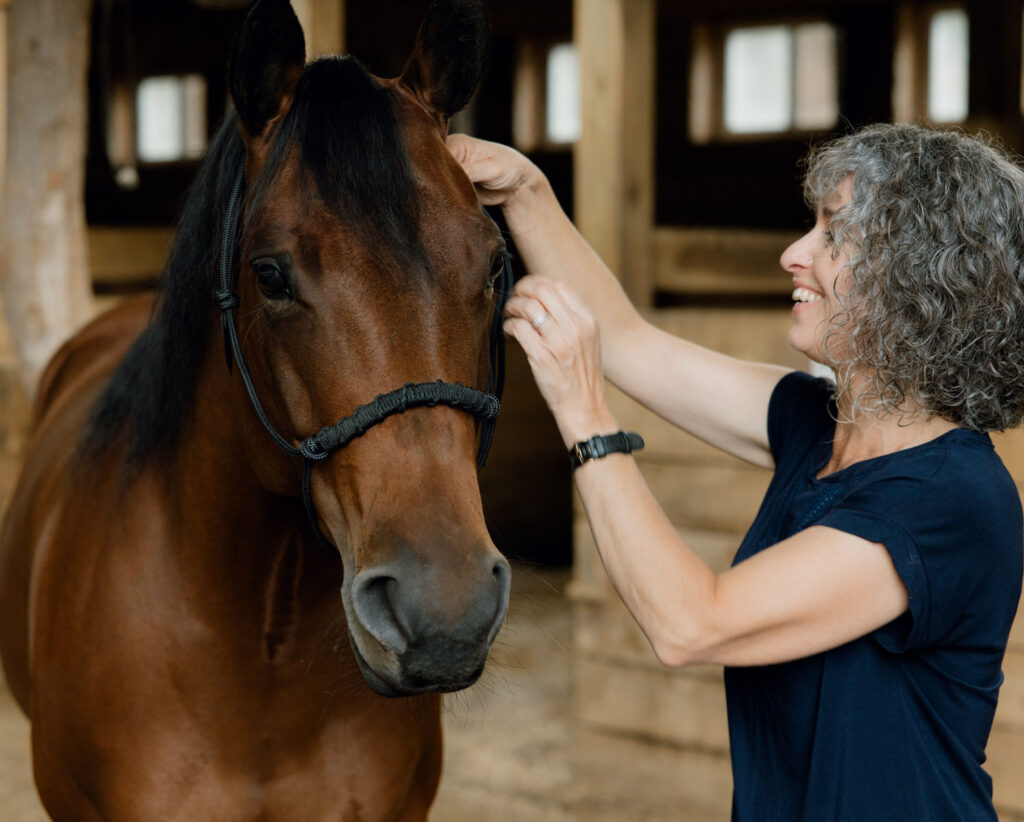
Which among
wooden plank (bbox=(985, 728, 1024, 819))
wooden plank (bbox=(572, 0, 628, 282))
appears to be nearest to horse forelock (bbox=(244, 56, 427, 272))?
wooden plank (bbox=(572, 0, 628, 282))

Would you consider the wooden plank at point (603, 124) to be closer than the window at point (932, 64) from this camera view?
Yes

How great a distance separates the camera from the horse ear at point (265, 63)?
47.6 inches

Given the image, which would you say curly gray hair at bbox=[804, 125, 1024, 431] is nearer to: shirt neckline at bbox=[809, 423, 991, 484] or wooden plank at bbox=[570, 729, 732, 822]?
shirt neckline at bbox=[809, 423, 991, 484]

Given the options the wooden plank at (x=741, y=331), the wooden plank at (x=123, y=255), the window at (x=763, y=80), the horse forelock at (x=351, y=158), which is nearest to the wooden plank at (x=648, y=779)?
the wooden plank at (x=741, y=331)

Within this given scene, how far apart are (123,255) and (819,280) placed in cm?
563

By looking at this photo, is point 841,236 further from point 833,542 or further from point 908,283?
point 833,542

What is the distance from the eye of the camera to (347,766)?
60.0 inches

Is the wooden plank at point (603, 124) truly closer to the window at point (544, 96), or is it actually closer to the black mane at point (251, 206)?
the black mane at point (251, 206)

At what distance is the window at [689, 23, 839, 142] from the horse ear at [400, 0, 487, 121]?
21.1 ft

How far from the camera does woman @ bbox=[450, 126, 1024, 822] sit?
4.02 feet

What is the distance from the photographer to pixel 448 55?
4.48 ft

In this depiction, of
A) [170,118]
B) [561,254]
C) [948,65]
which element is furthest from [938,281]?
[170,118]

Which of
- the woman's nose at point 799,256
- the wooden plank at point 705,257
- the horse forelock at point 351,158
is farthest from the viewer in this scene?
the wooden plank at point 705,257

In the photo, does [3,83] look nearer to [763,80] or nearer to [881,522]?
[881,522]
